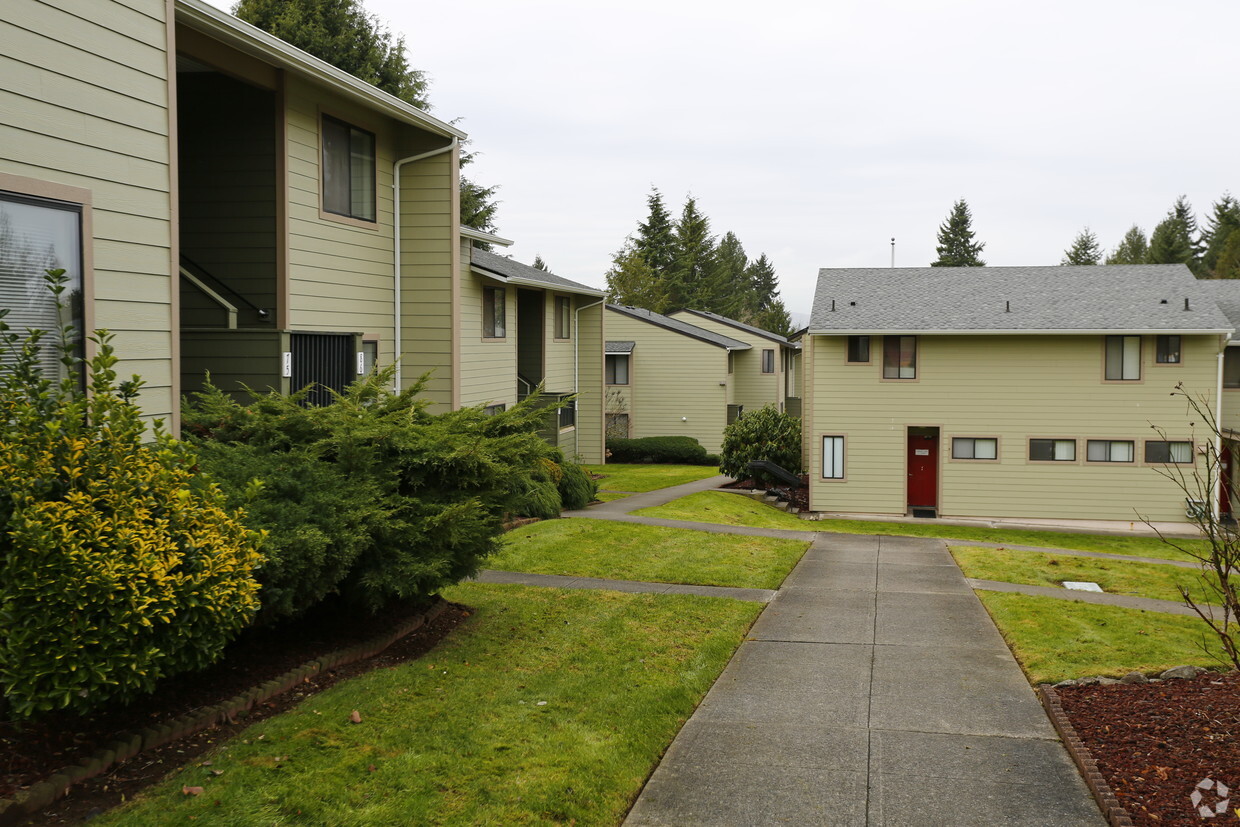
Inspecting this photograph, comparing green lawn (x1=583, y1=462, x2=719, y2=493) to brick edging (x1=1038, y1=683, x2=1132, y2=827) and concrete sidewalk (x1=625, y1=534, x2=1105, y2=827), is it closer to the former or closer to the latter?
concrete sidewalk (x1=625, y1=534, x2=1105, y2=827)

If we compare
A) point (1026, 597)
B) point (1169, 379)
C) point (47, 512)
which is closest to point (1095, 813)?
point (47, 512)

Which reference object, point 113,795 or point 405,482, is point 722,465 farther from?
point 113,795

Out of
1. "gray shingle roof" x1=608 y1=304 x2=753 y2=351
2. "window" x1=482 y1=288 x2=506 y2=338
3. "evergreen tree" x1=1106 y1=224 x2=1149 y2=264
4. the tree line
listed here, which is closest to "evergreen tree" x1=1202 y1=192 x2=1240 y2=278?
"evergreen tree" x1=1106 y1=224 x2=1149 y2=264

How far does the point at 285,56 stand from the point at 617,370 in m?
34.8

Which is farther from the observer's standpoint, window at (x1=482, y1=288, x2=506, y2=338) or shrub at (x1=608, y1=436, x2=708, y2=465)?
shrub at (x1=608, y1=436, x2=708, y2=465)

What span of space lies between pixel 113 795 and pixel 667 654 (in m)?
5.74

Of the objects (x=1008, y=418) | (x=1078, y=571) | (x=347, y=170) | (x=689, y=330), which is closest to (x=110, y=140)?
(x=347, y=170)

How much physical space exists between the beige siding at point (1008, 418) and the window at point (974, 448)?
0.51 feet

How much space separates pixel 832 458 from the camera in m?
30.8

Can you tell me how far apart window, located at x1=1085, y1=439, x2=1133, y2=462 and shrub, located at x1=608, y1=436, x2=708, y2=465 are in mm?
18141

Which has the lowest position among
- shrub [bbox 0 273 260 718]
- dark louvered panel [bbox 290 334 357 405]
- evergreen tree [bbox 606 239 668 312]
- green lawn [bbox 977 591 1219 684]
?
green lawn [bbox 977 591 1219 684]

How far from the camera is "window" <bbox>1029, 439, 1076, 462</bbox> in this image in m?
29.8

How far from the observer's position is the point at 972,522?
29.8m

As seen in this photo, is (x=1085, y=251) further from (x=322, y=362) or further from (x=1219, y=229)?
(x=322, y=362)
